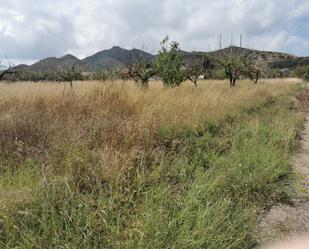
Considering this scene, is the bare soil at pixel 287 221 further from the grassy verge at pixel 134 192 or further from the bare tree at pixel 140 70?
the bare tree at pixel 140 70

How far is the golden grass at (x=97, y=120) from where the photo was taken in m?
4.36

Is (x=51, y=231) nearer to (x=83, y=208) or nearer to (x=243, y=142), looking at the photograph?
(x=83, y=208)

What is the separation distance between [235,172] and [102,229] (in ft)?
7.29

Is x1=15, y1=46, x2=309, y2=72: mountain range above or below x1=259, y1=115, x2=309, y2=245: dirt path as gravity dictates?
above

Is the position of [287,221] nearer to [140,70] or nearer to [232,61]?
[140,70]

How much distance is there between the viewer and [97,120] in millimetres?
5457

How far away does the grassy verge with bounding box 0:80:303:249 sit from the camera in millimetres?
2721

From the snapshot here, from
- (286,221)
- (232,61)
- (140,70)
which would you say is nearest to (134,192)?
(286,221)

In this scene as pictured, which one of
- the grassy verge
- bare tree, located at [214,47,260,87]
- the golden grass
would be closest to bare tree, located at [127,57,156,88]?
bare tree, located at [214,47,260,87]

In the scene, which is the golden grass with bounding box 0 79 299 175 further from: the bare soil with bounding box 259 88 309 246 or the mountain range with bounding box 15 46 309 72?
the mountain range with bounding box 15 46 309 72

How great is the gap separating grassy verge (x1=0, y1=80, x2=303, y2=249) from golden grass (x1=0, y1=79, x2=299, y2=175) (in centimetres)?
3

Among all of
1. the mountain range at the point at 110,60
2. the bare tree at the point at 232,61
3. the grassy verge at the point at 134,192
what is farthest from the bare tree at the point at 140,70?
Answer: the grassy verge at the point at 134,192

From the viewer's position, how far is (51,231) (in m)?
2.72

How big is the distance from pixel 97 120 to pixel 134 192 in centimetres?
223
